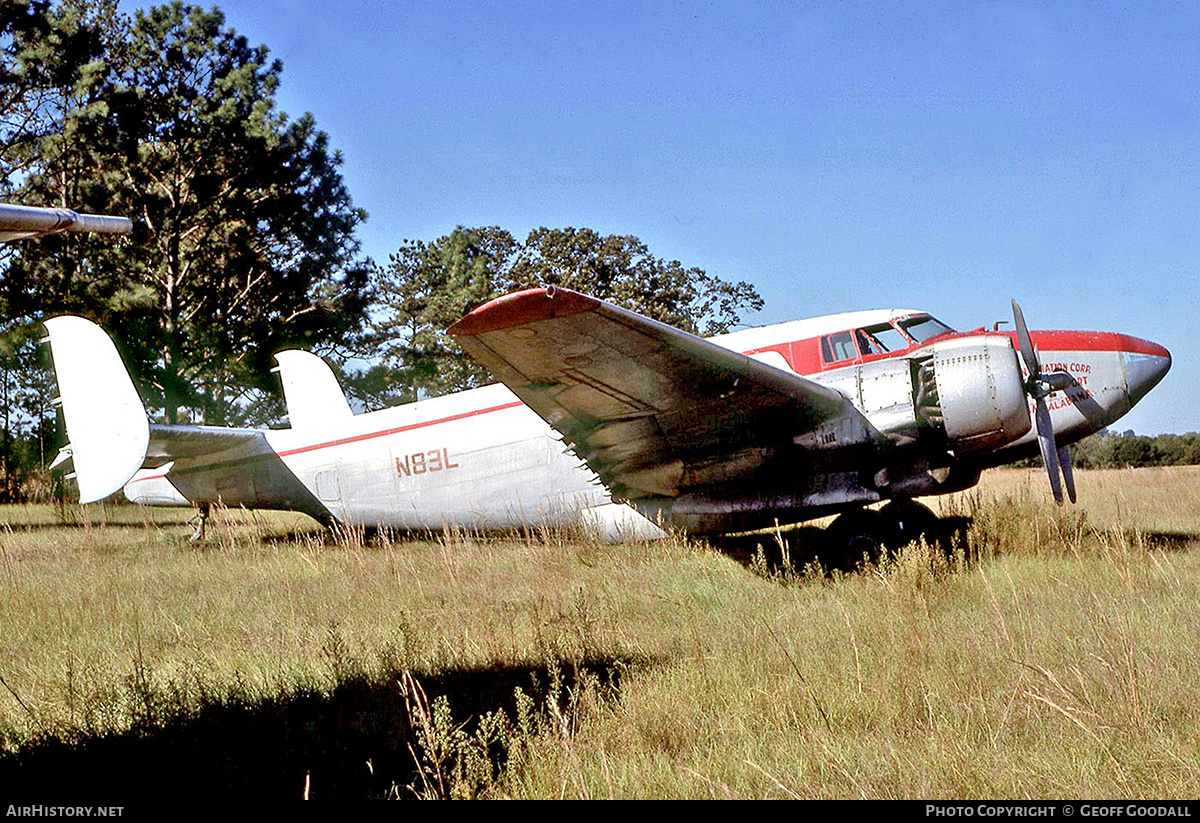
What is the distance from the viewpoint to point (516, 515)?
840 cm

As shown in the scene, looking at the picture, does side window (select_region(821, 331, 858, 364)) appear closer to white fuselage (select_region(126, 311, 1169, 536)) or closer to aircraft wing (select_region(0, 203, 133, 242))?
white fuselage (select_region(126, 311, 1169, 536))

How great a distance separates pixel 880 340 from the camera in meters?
7.74

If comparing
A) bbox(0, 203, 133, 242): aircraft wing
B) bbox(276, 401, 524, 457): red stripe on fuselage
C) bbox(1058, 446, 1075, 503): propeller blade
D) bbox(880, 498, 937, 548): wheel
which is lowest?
bbox(880, 498, 937, 548): wheel

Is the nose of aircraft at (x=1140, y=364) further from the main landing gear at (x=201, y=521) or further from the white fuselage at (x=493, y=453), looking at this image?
→ the main landing gear at (x=201, y=521)

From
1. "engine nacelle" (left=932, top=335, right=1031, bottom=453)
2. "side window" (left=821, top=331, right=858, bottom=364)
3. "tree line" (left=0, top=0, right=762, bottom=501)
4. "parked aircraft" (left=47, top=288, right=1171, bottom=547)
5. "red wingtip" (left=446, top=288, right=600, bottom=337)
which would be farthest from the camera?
"tree line" (left=0, top=0, right=762, bottom=501)

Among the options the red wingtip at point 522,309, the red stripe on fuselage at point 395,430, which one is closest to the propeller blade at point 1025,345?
the red wingtip at point 522,309

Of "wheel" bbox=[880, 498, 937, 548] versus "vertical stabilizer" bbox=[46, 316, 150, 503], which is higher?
"vertical stabilizer" bbox=[46, 316, 150, 503]

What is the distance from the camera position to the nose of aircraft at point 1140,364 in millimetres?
7301

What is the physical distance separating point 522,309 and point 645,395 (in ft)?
Result: 5.92

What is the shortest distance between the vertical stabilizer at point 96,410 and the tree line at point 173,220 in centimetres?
1131

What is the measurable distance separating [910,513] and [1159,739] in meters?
5.34

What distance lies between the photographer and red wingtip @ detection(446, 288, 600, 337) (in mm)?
4770

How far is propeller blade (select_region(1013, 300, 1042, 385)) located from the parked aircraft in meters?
0.01

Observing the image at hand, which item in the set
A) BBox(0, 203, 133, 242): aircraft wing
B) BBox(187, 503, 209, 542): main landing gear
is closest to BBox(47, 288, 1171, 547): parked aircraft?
BBox(187, 503, 209, 542): main landing gear
